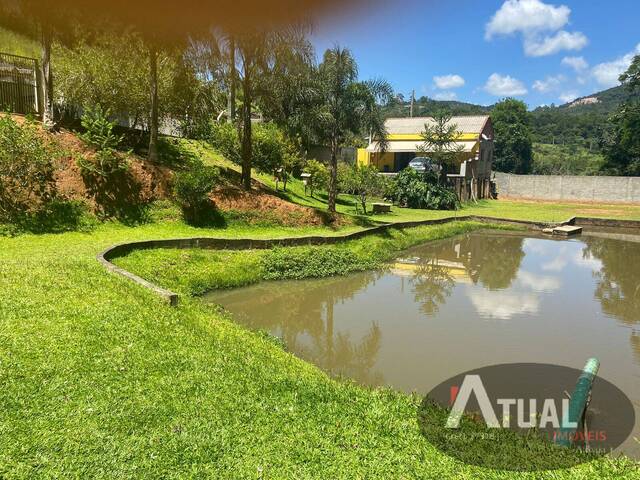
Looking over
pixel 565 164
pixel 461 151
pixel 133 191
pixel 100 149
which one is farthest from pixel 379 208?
pixel 565 164

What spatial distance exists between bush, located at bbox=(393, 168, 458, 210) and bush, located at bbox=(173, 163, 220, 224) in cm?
1340

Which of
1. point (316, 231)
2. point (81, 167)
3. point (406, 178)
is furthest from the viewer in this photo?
point (406, 178)

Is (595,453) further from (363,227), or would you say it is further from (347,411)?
(363,227)

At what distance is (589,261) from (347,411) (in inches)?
545

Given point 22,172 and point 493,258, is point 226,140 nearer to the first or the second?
point 22,172

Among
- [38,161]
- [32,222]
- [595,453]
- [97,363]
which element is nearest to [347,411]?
[595,453]

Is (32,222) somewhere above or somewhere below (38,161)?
below

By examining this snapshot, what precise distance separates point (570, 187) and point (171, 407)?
34367 millimetres

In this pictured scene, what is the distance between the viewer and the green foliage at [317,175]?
69.6ft

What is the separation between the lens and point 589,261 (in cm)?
1515

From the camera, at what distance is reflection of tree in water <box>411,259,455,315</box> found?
9820 mm

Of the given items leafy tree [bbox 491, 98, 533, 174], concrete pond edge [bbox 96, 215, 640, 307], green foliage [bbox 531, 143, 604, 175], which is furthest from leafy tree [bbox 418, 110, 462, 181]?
leafy tree [bbox 491, 98, 533, 174]

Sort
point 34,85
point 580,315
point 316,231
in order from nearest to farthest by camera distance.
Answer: point 580,315, point 34,85, point 316,231

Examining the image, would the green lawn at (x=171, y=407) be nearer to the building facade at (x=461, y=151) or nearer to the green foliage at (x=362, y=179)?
the green foliage at (x=362, y=179)
